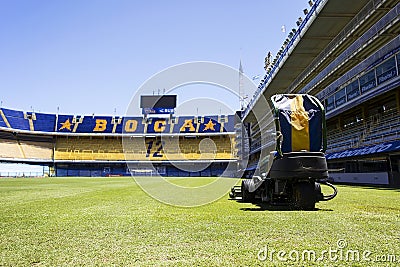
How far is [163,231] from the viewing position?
611 cm

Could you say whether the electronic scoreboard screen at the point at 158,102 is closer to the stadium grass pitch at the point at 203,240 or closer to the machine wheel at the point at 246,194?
the machine wheel at the point at 246,194

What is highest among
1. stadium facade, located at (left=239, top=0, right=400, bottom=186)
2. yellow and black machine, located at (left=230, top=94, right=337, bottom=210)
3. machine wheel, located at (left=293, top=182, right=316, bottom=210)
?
stadium facade, located at (left=239, top=0, right=400, bottom=186)

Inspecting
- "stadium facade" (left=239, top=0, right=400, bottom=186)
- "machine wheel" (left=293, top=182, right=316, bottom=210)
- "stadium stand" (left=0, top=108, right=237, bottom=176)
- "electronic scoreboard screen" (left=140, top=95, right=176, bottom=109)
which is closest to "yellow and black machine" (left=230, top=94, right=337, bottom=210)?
"machine wheel" (left=293, top=182, right=316, bottom=210)

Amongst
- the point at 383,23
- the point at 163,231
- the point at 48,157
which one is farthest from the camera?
the point at 48,157

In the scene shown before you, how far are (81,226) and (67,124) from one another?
92.1 m

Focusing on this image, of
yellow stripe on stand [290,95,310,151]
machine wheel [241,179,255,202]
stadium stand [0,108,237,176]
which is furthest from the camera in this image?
stadium stand [0,108,237,176]

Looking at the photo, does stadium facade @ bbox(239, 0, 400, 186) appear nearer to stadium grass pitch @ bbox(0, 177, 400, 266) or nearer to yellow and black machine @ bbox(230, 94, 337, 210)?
yellow and black machine @ bbox(230, 94, 337, 210)

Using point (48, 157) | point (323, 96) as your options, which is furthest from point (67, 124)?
point (323, 96)

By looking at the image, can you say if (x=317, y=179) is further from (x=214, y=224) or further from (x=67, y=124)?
(x=67, y=124)

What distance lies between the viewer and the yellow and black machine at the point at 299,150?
8.46 m

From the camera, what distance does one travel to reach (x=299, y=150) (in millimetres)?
8641

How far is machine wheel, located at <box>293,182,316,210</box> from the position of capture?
8.76m

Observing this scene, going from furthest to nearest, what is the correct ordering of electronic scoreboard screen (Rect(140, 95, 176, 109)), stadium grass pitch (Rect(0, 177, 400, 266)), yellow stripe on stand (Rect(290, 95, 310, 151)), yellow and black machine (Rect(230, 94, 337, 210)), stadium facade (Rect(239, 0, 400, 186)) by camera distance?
1. electronic scoreboard screen (Rect(140, 95, 176, 109))
2. stadium facade (Rect(239, 0, 400, 186))
3. yellow stripe on stand (Rect(290, 95, 310, 151))
4. yellow and black machine (Rect(230, 94, 337, 210))
5. stadium grass pitch (Rect(0, 177, 400, 266))

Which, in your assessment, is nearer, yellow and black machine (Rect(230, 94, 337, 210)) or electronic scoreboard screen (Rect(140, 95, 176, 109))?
yellow and black machine (Rect(230, 94, 337, 210))
